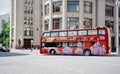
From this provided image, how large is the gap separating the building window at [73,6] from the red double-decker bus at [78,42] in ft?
47.7

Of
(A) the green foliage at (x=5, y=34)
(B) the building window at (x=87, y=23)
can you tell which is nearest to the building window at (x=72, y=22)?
(B) the building window at (x=87, y=23)

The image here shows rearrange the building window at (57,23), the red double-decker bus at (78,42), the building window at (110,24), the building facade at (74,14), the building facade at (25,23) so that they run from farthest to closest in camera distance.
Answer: the building facade at (25,23), the building window at (110,24), the building window at (57,23), the building facade at (74,14), the red double-decker bus at (78,42)

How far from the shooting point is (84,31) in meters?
32.8

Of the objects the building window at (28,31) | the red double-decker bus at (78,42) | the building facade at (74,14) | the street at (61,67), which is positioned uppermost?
the building facade at (74,14)

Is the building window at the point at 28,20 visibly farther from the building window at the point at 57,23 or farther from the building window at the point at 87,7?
the building window at the point at 87,7

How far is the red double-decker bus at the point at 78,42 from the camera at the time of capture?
103ft

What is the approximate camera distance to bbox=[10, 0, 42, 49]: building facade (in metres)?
70.4

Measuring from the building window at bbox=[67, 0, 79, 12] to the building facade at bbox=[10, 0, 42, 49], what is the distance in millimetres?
24179

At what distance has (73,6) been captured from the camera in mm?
49062

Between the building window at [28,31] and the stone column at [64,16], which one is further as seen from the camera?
the building window at [28,31]

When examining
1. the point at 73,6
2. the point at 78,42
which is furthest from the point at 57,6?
the point at 78,42

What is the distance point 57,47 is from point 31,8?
135ft

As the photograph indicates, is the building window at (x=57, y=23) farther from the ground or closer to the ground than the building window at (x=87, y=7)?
closer to the ground

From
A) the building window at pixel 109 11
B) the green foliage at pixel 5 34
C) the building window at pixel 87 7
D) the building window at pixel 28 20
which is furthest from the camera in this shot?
the green foliage at pixel 5 34
